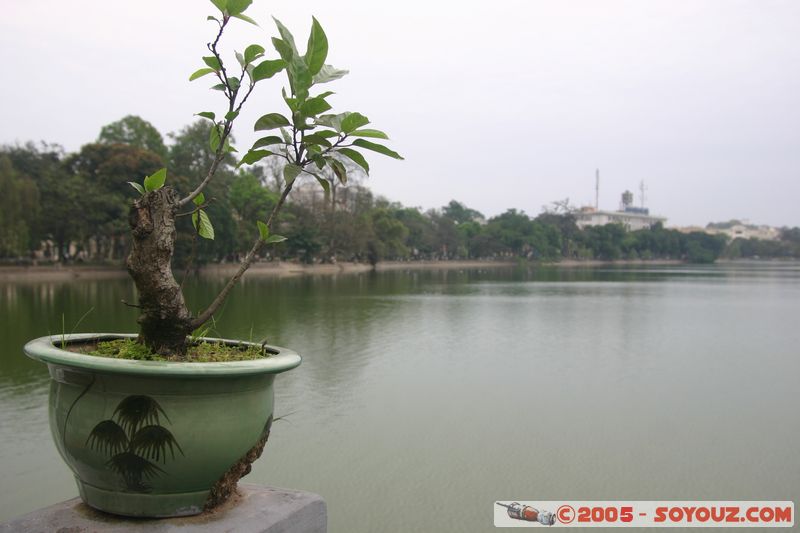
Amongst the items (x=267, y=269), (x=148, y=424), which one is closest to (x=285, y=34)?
(x=148, y=424)

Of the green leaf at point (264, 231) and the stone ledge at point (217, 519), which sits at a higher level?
the green leaf at point (264, 231)

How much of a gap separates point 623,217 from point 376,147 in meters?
86.3

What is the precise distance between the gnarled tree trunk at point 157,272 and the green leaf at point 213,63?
11.4 inches

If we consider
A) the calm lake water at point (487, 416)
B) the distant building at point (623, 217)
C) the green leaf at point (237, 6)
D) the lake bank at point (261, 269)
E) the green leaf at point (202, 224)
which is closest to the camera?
the green leaf at point (237, 6)

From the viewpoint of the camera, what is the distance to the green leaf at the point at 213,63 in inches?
55.2

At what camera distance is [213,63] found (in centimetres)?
142

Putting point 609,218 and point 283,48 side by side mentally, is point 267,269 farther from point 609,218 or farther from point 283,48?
point 609,218

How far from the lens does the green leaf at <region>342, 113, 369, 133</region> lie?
139 centimetres

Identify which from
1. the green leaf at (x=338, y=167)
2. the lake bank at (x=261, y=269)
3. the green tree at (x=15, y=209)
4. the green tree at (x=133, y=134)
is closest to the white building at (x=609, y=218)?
the lake bank at (x=261, y=269)

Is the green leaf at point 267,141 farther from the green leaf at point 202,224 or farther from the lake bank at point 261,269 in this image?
the lake bank at point 261,269

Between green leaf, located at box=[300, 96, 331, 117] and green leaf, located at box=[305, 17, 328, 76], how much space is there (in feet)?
0.27

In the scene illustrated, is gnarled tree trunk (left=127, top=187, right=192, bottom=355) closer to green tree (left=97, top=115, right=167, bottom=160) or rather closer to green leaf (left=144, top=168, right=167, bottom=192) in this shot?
green leaf (left=144, top=168, right=167, bottom=192)

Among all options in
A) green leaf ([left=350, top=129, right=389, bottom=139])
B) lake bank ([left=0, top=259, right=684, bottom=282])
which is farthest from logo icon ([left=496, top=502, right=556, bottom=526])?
lake bank ([left=0, top=259, right=684, bottom=282])

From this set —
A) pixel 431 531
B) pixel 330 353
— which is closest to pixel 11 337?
pixel 330 353
